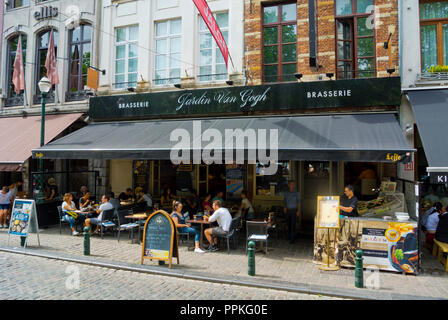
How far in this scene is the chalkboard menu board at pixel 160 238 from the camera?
659 centimetres

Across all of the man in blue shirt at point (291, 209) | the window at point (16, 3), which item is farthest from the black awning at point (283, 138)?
the window at point (16, 3)

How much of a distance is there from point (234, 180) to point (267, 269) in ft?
16.5

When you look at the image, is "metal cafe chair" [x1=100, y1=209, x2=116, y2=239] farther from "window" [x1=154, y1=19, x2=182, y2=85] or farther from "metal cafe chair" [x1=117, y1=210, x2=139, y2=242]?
"window" [x1=154, y1=19, x2=182, y2=85]

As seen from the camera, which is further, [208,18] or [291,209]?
[291,209]

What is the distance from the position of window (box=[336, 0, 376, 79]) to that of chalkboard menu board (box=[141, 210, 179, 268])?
22.3 ft

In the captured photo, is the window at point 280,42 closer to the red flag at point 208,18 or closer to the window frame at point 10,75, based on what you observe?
the red flag at point 208,18

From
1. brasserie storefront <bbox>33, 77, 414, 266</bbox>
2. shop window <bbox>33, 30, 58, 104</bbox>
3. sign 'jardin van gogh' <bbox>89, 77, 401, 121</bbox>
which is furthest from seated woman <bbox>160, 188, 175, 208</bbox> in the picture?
shop window <bbox>33, 30, 58, 104</bbox>

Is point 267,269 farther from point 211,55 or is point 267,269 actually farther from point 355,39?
point 211,55

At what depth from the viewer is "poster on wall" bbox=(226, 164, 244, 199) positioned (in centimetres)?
1122

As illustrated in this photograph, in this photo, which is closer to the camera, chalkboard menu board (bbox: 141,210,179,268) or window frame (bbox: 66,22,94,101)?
chalkboard menu board (bbox: 141,210,179,268)

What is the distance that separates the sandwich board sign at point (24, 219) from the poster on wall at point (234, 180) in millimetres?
5970

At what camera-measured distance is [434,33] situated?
9047 mm

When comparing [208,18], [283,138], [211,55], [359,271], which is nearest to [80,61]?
[211,55]
